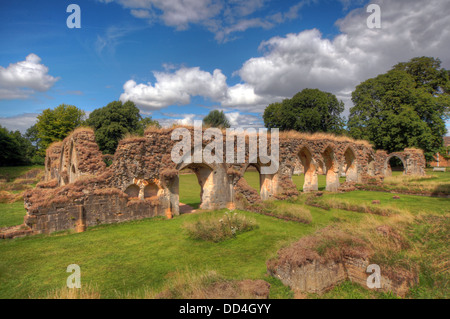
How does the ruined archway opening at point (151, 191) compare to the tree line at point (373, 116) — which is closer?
the ruined archway opening at point (151, 191)

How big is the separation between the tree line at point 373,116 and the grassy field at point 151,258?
73.4 ft

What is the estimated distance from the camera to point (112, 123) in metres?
34.7

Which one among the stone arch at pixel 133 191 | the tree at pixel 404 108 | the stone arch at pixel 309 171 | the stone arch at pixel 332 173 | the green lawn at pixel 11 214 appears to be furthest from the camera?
the tree at pixel 404 108

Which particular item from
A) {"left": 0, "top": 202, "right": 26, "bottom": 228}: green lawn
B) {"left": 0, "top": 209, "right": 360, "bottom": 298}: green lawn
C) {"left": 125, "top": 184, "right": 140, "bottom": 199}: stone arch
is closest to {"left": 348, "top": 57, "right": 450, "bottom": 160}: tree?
{"left": 0, "top": 209, "right": 360, "bottom": 298}: green lawn

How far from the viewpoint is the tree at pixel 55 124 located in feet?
123

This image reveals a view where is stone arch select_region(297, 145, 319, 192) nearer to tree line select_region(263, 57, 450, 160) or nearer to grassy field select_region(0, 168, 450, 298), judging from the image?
grassy field select_region(0, 168, 450, 298)

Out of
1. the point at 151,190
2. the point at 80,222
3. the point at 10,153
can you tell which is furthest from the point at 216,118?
the point at 80,222

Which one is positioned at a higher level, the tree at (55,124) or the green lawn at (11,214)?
the tree at (55,124)

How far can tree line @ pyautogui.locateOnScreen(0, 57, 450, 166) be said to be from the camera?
109 feet

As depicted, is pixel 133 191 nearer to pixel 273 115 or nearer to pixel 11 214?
pixel 11 214

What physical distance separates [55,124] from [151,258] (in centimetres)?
3862

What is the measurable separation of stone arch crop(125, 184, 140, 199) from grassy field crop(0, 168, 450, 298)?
1.78m

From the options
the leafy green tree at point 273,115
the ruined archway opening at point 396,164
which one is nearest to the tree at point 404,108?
the ruined archway opening at point 396,164

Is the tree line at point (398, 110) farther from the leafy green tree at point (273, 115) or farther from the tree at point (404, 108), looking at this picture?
the leafy green tree at point (273, 115)
